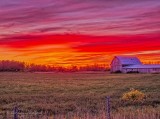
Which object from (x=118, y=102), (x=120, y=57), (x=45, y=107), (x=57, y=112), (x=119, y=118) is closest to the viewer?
(x=119, y=118)

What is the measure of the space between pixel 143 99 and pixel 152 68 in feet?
308

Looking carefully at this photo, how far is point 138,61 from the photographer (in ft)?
419

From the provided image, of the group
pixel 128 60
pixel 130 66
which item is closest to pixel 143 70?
pixel 130 66

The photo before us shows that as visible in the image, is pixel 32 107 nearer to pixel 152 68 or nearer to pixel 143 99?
pixel 143 99

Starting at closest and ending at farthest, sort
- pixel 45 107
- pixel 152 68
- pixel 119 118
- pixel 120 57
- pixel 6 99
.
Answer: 1. pixel 119 118
2. pixel 45 107
3. pixel 6 99
4. pixel 152 68
5. pixel 120 57

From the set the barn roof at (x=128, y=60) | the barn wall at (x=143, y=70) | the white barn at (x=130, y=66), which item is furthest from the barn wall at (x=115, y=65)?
the barn wall at (x=143, y=70)

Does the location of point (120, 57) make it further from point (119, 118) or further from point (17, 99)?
point (119, 118)

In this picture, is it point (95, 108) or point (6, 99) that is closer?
point (95, 108)

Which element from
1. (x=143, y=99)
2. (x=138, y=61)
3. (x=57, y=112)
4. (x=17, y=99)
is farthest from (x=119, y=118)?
(x=138, y=61)

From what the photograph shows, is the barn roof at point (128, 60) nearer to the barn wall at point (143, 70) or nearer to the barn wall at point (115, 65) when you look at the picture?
the barn wall at point (115, 65)

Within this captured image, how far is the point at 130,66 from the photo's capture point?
4803 inches

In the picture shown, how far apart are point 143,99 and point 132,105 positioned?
267 cm

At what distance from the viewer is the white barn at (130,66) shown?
11704 centimetres

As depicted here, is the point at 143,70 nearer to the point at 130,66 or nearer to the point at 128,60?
the point at 130,66
